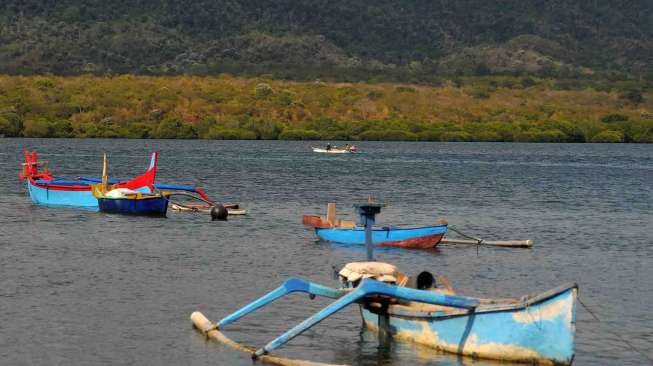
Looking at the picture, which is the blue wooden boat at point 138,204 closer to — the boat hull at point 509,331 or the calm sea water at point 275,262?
the calm sea water at point 275,262

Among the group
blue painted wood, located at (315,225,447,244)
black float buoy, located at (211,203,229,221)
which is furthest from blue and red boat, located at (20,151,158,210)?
blue painted wood, located at (315,225,447,244)

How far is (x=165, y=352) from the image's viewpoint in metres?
28.9

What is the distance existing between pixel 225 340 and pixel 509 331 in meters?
7.11


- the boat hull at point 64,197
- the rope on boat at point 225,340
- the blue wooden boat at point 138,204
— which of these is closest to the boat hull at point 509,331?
the rope on boat at point 225,340

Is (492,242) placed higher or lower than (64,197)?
lower

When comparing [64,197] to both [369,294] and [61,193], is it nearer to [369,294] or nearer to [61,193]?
[61,193]

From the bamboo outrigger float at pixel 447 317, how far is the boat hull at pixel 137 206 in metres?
28.1

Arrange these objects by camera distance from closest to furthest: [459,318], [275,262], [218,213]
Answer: [459,318], [275,262], [218,213]

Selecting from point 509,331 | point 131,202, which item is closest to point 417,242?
point 131,202

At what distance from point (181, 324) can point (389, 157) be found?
99.9 m

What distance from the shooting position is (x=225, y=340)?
97.3 feet

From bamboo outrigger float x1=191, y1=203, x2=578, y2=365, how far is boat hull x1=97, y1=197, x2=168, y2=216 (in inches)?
1106

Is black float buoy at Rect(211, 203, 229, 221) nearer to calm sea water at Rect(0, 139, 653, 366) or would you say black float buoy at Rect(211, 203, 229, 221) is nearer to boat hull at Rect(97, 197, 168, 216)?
calm sea water at Rect(0, 139, 653, 366)

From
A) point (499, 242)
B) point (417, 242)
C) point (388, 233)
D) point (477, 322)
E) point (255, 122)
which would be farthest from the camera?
point (255, 122)
